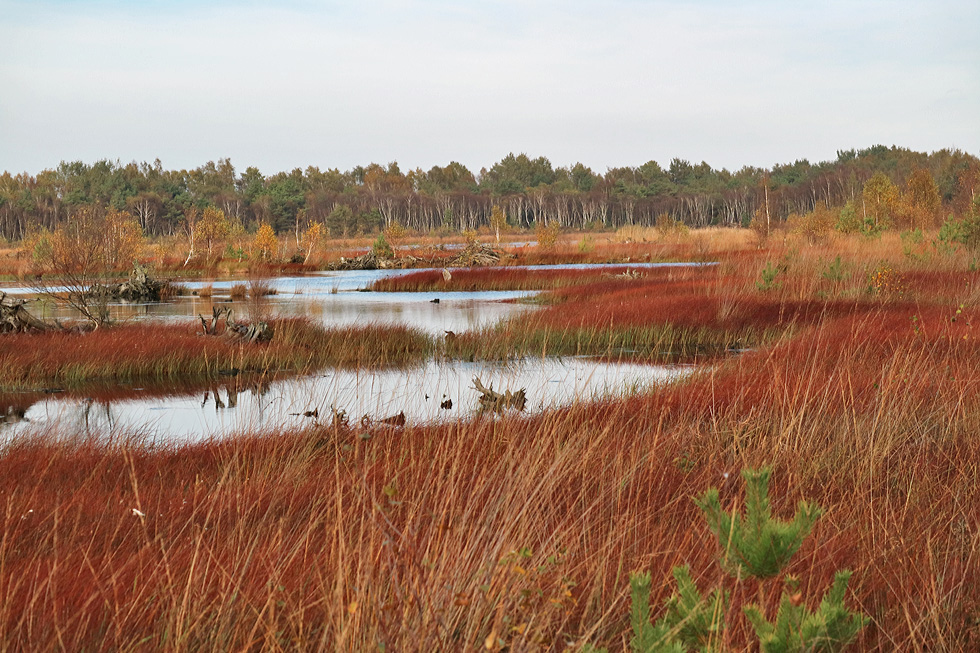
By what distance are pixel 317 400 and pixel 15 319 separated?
7.41 m

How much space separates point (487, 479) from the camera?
3418 mm

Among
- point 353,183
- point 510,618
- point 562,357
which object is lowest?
point 562,357

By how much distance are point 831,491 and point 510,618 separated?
2210 mm

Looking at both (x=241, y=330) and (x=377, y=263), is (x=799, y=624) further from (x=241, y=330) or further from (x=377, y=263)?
(x=377, y=263)

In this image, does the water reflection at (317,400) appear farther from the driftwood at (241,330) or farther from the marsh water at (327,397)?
the driftwood at (241,330)

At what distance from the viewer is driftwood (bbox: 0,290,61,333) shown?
39.9 feet

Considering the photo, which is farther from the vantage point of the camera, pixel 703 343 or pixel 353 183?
pixel 353 183

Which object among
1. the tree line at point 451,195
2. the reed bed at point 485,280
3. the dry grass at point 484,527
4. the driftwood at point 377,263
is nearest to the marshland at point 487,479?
the dry grass at point 484,527

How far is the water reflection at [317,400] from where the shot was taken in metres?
7.06

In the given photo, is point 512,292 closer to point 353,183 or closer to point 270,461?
point 270,461

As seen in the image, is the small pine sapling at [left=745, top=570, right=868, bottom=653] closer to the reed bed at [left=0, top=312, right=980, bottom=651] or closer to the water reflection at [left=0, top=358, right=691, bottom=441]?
the reed bed at [left=0, top=312, right=980, bottom=651]

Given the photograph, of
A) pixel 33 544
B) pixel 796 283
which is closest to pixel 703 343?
pixel 796 283

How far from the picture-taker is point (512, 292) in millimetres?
24906

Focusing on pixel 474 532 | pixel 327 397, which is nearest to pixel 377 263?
pixel 327 397
